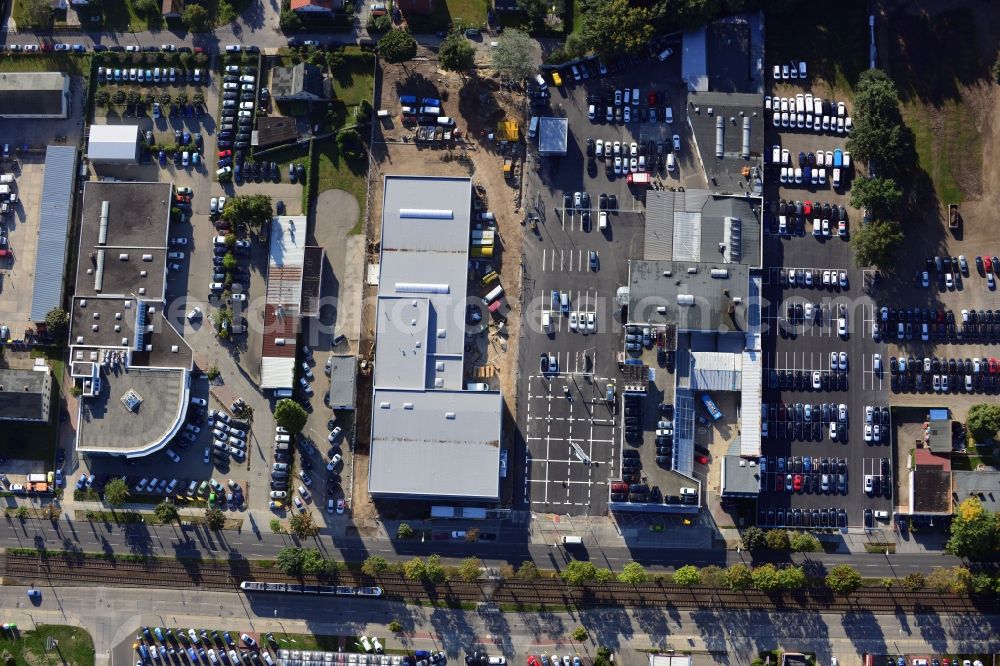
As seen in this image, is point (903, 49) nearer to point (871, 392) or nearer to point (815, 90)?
point (815, 90)

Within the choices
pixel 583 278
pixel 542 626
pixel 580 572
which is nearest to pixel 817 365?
pixel 583 278

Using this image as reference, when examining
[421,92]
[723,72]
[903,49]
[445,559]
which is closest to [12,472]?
[445,559]

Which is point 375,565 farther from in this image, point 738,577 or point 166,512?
point 738,577

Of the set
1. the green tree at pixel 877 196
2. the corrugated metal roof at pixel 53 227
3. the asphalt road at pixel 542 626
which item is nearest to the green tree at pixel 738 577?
the asphalt road at pixel 542 626

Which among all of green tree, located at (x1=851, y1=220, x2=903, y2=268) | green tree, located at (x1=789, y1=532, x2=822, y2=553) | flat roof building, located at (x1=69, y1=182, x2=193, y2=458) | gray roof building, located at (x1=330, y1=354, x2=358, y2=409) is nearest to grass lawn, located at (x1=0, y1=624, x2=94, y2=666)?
→ flat roof building, located at (x1=69, y1=182, x2=193, y2=458)

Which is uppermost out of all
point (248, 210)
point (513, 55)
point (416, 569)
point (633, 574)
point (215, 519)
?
point (513, 55)

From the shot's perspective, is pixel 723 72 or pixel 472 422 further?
pixel 723 72
